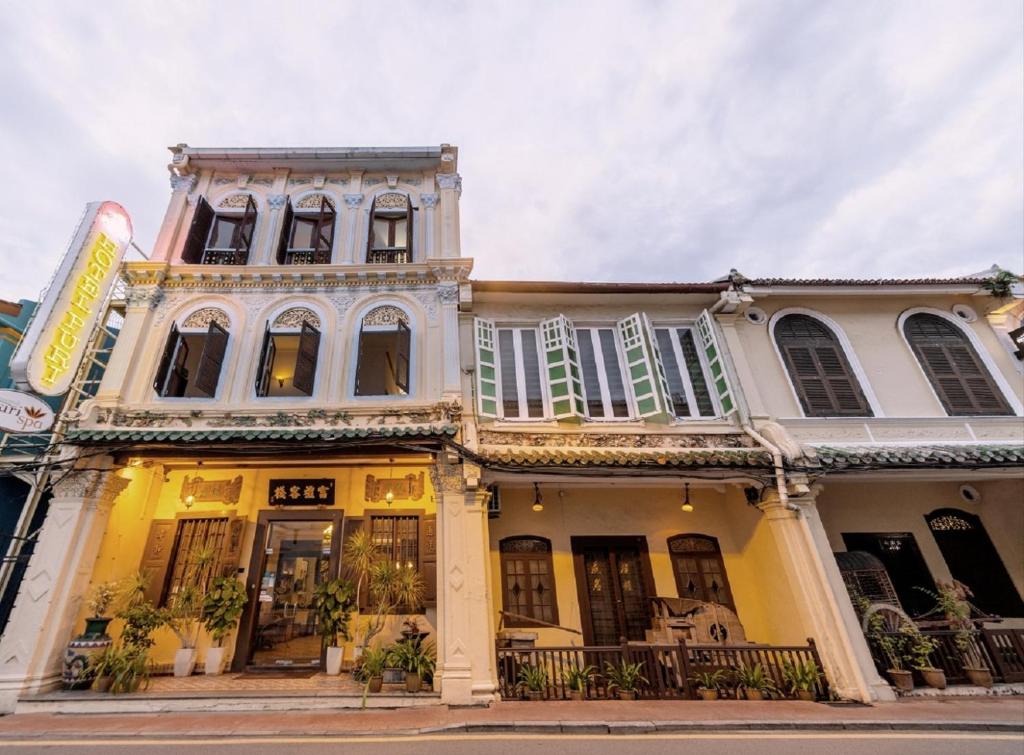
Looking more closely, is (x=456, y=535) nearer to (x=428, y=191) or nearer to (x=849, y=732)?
(x=849, y=732)

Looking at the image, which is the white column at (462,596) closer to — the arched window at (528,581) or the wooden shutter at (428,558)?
the wooden shutter at (428,558)

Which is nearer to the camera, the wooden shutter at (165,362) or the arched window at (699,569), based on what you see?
the wooden shutter at (165,362)

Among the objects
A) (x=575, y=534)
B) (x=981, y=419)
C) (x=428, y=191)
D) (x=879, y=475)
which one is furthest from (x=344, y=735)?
(x=981, y=419)

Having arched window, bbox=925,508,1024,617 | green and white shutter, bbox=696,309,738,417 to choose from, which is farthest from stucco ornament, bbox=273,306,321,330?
arched window, bbox=925,508,1024,617

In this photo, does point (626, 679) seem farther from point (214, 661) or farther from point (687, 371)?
point (214, 661)

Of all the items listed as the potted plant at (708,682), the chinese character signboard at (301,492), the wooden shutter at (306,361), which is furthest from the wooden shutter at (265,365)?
the potted plant at (708,682)

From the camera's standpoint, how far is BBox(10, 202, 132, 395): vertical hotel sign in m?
6.93

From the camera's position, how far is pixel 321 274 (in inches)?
387

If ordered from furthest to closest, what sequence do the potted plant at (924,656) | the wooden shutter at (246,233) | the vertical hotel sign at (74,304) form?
the wooden shutter at (246,233)
the potted plant at (924,656)
the vertical hotel sign at (74,304)

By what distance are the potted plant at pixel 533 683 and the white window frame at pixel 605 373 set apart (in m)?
4.54

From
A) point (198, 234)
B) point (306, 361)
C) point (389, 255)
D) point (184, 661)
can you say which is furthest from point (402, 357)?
point (184, 661)

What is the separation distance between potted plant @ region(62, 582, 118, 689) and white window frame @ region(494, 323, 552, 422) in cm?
754

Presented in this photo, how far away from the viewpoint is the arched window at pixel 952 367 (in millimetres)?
9320

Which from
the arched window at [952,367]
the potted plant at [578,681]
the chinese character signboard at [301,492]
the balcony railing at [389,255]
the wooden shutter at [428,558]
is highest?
the balcony railing at [389,255]
